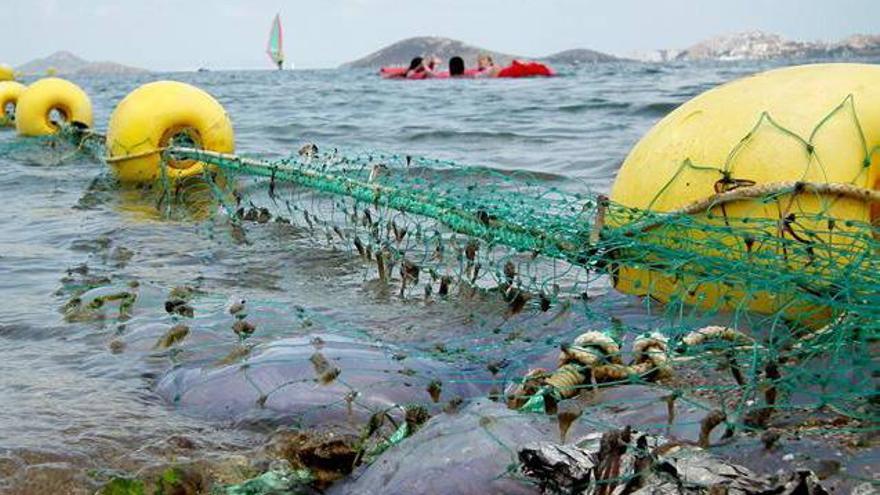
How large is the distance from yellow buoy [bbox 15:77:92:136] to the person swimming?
2553cm

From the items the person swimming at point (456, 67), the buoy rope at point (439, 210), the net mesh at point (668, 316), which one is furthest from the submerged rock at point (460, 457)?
the person swimming at point (456, 67)

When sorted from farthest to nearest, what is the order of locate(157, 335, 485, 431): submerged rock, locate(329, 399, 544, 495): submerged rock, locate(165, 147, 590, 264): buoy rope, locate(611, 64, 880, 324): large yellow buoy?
locate(165, 147, 590, 264): buoy rope → locate(611, 64, 880, 324): large yellow buoy → locate(157, 335, 485, 431): submerged rock → locate(329, 399, 544, 495): submerged rock

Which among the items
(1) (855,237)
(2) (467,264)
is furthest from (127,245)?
(1) (855,237)

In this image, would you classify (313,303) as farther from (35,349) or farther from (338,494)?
(338,494)

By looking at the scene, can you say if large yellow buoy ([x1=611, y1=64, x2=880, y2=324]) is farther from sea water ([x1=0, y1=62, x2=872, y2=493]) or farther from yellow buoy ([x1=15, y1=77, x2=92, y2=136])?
yellow buoy ([x1=15, y1=77, x2=92, y2=136])

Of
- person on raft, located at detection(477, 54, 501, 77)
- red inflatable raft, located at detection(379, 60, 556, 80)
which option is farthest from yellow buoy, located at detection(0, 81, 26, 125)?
person on raft, located at detection(477, 54, 501, 77)

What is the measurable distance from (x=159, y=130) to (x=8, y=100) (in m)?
10.5

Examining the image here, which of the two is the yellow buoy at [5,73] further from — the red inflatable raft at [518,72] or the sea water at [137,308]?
the sea water at [137,308]

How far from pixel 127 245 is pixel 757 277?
4.49 metres

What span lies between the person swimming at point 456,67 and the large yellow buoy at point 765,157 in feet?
114

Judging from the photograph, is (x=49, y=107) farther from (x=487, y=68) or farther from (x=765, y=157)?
(x=487, y=68)

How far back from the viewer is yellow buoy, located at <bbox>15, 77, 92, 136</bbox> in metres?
13.5

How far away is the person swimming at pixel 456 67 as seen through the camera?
38344mm

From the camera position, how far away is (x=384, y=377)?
11.7ft
